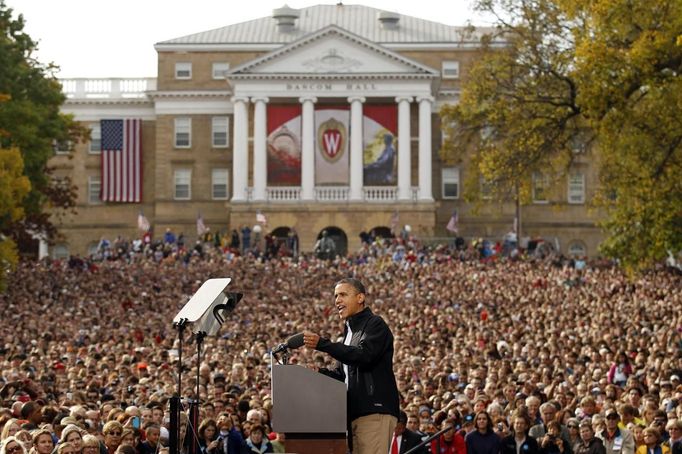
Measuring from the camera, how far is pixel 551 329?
3541cm

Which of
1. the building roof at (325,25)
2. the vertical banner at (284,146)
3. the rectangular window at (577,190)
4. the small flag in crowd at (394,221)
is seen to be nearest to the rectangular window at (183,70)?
the building roof at (325,25)

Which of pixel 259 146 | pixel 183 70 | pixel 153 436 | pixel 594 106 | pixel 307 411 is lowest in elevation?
pixel 153 436

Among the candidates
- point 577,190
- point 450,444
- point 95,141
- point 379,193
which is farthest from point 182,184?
point 450,444

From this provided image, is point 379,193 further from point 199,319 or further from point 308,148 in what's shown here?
point 199,319

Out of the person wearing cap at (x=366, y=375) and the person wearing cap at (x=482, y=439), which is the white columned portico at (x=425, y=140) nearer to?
the person wearing cap at (x=482, y=439)

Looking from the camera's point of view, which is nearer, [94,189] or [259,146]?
[259,146]

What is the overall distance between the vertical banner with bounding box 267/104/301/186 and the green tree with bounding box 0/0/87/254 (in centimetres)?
1954

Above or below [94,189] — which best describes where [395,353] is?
below

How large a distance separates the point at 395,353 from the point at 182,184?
2391 inches

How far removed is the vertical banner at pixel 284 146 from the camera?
8669 cm

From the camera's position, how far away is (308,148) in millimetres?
85938

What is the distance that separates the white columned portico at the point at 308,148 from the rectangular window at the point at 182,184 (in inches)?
320

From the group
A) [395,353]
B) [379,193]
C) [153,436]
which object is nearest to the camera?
[153,436]

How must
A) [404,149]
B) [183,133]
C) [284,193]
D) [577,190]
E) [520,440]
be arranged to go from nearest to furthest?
1. [520,440]
2. [284,193]
3. [404,149]
4. [183,133]
5. [577,190]
